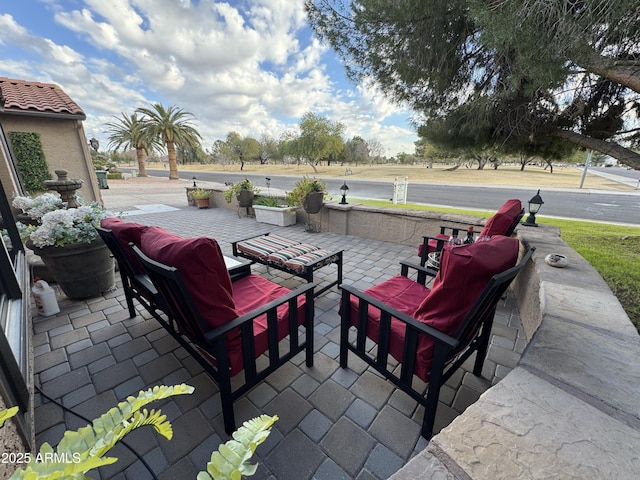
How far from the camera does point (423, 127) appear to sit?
3.98m

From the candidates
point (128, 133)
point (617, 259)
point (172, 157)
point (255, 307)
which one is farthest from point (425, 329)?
point (128, 133)

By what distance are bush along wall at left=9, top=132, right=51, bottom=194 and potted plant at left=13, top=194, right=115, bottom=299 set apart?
152 inches

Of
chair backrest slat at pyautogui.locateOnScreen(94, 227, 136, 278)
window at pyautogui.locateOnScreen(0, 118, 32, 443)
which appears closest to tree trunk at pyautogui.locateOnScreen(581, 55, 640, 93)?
chair backrest slat at pyautogui.locateOnScreen(94, 227, 136, 278)

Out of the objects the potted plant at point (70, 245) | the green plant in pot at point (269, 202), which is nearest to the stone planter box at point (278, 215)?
the green plant in pot at point (269, 202)

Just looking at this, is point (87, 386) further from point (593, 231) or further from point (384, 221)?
point (593, 231)

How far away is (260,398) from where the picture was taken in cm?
163

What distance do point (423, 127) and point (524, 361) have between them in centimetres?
371

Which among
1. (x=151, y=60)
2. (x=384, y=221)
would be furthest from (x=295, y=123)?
(x=384, y=221)

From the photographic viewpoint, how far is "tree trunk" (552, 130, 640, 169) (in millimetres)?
3104

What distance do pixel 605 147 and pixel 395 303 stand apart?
3726 mm

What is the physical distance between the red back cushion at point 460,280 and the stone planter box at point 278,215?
15.8 feet

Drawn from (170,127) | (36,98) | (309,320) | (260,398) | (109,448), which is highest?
(170,127)

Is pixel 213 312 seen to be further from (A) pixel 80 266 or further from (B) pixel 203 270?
(A) pixel 80 266

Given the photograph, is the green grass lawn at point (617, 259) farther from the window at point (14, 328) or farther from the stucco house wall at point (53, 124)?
the stucco house wall at point (53, 124)
